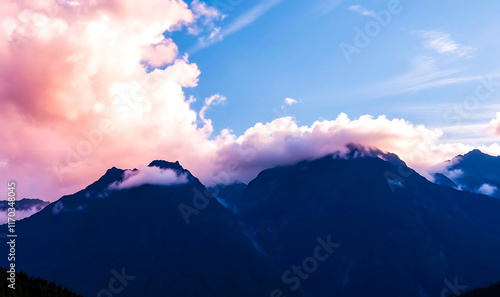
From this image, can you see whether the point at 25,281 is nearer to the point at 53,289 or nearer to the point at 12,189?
the point at 53,289

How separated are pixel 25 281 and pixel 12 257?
2334cm

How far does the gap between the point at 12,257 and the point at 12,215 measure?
10.0 metres

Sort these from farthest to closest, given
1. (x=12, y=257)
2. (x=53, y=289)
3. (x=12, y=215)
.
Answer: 1. (x=53, y=289)
2. (x=12, y=215)
3. (x=12, y=257)

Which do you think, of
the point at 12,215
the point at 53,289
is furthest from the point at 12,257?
the point at 53,289

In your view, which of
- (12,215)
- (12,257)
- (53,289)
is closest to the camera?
(12,257)

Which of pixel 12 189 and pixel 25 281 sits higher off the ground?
pixel 12 189

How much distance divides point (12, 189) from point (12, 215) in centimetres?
582

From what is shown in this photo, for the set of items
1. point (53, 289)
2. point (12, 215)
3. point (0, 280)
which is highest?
point (12, 215)

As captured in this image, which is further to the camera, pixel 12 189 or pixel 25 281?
pixel 25 281

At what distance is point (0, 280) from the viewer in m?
84.8

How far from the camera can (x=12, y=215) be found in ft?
269

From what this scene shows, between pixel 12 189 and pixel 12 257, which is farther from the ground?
pixel 12 189

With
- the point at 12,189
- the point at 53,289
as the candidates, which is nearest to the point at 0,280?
the point at 53,289

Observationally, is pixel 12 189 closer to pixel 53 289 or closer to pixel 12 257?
pixel 12 257
